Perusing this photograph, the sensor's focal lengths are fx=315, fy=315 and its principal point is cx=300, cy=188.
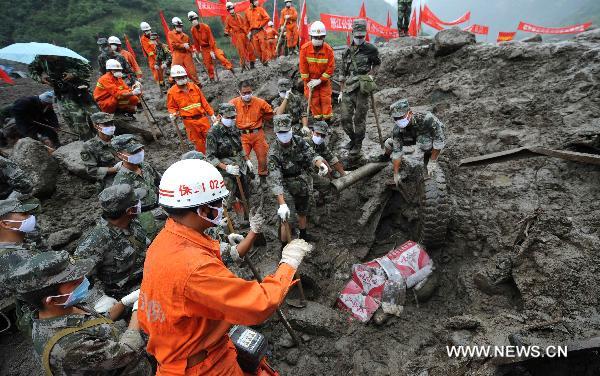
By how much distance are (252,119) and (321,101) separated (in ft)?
5.14

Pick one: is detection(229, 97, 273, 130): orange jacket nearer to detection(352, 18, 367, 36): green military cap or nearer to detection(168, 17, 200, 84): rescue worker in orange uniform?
detection(352, 18, 367, 36): green military cap

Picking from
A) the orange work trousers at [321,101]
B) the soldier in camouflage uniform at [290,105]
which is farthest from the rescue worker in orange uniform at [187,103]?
the orange work trousers at [321,101]

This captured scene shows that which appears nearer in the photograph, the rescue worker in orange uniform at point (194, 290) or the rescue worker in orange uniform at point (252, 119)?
the rescue worker in orange uniform at point (194, 290)

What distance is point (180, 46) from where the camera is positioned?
377 inches

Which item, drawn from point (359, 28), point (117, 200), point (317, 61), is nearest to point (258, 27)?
point (317, 61)

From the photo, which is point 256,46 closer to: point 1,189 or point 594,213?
point 1,189

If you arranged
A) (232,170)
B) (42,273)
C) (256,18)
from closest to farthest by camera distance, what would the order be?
1. (42,273)
2. (232,170)
3. (256,18)

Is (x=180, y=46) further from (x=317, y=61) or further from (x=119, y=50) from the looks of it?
(x=317, y=61)

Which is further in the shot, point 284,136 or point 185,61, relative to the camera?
point 185,61

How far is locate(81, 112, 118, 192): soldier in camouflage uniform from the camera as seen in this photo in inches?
187

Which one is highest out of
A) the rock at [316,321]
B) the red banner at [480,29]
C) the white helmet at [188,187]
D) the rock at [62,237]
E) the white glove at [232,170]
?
the white helmet at [188,187]

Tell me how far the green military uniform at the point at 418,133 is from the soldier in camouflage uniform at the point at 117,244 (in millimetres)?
3624

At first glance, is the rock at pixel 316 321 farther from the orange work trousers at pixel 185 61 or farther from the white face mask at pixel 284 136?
the orange work trousers at pixel 185 61

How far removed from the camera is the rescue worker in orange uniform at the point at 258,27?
10.8 meters
